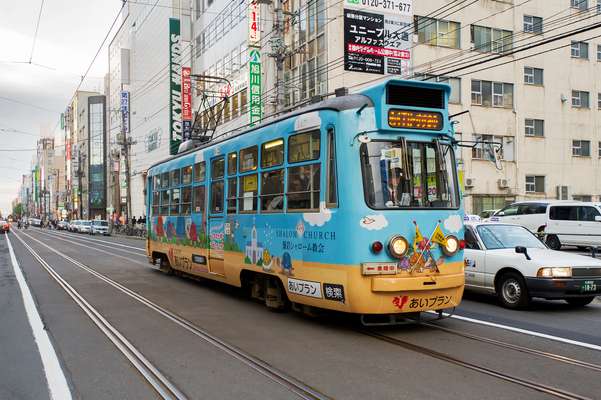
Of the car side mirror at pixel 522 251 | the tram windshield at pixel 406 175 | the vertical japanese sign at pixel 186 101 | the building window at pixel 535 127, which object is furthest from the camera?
the vertical japanese sign at pixel 186 101

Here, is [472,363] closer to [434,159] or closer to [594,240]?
[434,159]

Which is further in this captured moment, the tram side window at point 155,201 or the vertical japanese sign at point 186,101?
the vertical japanese sign at point 186,101

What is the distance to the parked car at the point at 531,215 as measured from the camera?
904 inches

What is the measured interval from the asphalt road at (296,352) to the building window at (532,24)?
3081cm

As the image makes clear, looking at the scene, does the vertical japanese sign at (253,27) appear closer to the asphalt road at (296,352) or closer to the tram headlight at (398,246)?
the asphalt road at (296,352)

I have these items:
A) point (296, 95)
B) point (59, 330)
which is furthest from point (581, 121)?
point (59, 330)

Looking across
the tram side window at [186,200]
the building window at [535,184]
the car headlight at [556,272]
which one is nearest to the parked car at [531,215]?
the building window at [535,184]

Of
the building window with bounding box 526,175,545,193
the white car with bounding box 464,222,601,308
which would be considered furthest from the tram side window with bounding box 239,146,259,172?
the building window with bounding box 526,175,545,193

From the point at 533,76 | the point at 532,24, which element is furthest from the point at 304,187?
the point at 532,24

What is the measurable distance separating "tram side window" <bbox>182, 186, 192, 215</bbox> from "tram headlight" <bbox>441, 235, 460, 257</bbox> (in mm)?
6616

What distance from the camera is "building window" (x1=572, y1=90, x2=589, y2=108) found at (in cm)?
3831

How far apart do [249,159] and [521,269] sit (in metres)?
5.04

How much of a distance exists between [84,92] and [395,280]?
125302 millimetres

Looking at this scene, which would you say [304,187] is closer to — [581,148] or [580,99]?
[581,148]
